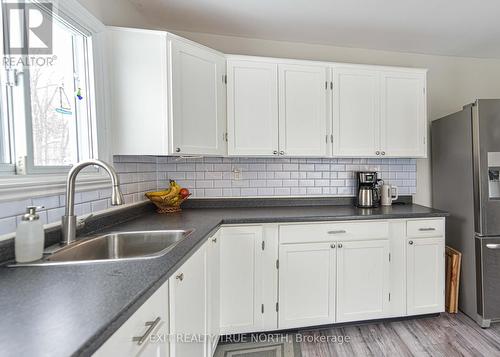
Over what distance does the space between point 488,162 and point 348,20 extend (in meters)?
1.58

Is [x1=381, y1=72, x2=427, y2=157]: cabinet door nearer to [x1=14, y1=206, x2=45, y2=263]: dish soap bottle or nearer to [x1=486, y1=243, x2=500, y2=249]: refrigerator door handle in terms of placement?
[x1=486, y1=243, x2=500, y2=249]: refrigerator door handle

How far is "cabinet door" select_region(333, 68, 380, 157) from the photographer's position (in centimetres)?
221

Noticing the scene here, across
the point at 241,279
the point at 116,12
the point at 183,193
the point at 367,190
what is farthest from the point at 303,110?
the point at 116,12

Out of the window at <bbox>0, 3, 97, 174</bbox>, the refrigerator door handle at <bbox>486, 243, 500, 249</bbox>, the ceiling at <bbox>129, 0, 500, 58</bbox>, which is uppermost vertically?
the ceiling at <bbox>129, 0, 500, 58</bbox>

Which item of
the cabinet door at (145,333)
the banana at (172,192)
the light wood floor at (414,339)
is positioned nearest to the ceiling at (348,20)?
the banana at (172,192)

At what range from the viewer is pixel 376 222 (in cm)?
199

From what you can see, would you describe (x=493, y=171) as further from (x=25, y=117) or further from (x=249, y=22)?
(x=25, y=117)

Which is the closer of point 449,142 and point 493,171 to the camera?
point 493,171

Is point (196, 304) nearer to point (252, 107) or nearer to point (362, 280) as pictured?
point (362, 280)

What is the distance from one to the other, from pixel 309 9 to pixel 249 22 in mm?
495

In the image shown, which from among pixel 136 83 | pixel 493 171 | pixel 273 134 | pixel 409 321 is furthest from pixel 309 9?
pixel 409 321

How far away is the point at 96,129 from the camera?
159 centimetres

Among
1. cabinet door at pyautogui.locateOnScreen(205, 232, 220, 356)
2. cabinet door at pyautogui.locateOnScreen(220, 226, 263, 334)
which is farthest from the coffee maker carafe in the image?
cabinet door at pyautogui.locateOnScreen(205, 232, 220, 356)

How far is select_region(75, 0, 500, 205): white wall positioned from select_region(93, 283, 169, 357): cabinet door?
221 centimetres
